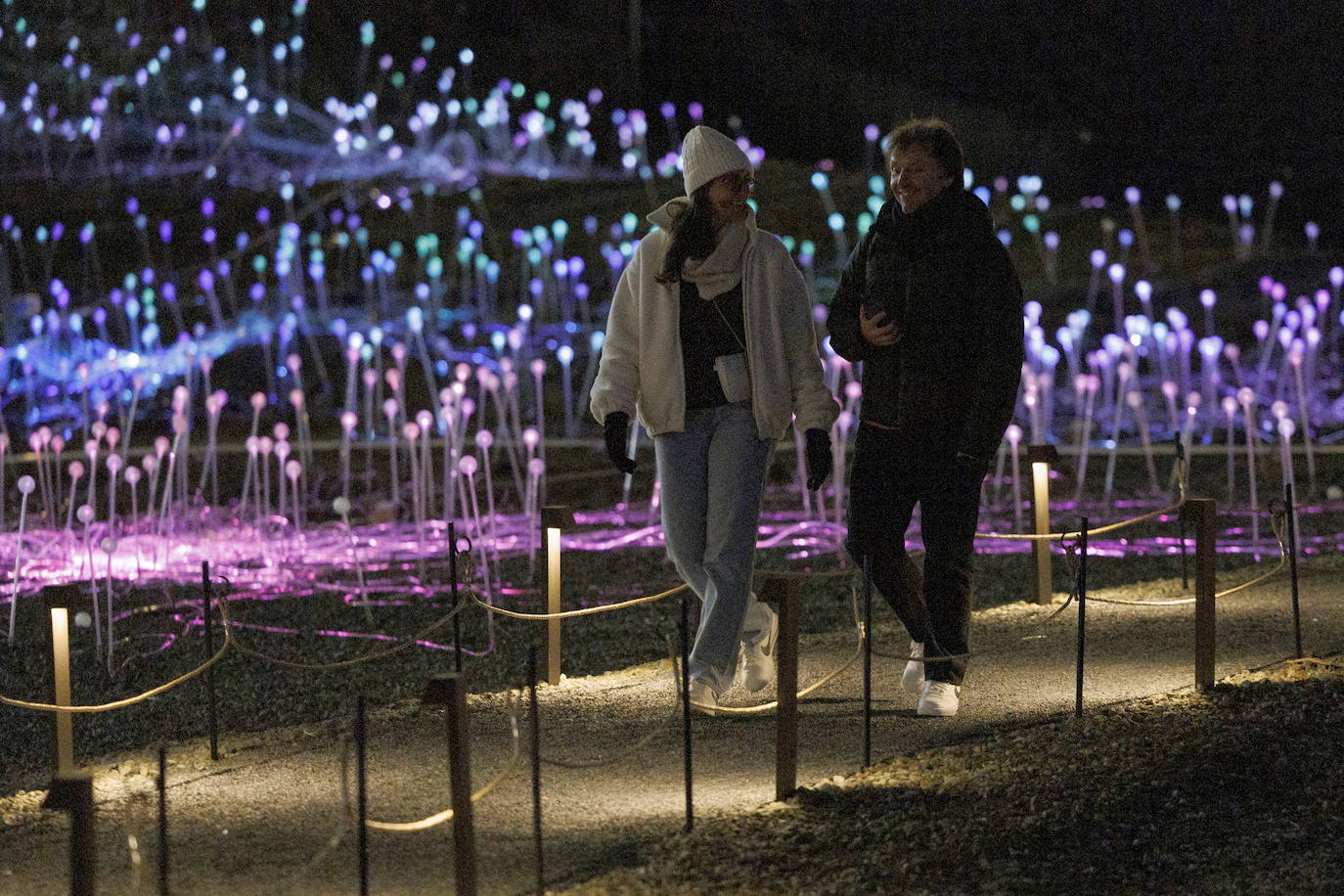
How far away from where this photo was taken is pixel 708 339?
15.5ft

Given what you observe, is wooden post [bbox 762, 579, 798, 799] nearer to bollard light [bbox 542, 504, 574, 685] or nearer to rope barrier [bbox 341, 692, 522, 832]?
rope barrier [bbox 341, 692, 522, 832]

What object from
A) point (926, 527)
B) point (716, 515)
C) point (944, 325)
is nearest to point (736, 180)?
point (944, 325)

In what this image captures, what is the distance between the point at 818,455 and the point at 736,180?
2.50 ft

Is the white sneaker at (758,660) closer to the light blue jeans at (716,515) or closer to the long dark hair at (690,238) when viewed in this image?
the light blue jeans at (716,515)

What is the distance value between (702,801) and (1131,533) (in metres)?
5.35

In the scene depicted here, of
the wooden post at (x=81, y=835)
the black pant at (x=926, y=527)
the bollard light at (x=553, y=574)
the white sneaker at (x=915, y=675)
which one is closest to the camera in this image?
the wooden post at (x=81, y=835)

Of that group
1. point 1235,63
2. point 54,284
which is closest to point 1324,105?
point 1235,63

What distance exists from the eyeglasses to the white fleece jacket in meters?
0.09

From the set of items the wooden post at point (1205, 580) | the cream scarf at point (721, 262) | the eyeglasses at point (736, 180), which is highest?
the eyeglasses at point (736, 180)

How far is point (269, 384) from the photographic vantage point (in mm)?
13305

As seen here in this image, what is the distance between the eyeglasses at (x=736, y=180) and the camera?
4676 mm

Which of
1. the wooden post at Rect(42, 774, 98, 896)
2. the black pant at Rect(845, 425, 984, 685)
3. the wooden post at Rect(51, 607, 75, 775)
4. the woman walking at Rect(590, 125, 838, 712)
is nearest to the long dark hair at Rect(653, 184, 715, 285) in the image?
the woman walking at Rect(590, 125, 838, 712)

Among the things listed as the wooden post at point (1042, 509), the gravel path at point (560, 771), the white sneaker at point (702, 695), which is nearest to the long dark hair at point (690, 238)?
the white sneaker at point (702, 695)

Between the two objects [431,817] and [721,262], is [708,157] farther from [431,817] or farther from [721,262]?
[431,817]
